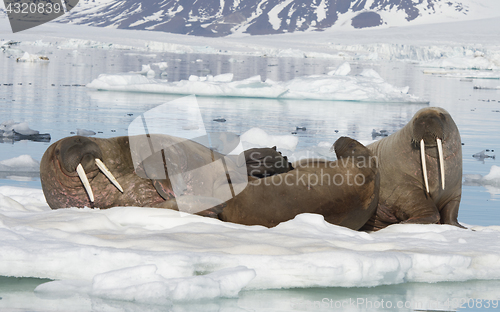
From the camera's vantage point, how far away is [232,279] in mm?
2680

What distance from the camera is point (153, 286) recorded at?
8.41 feet

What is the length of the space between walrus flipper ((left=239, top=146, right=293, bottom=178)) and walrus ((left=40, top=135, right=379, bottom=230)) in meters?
0.01

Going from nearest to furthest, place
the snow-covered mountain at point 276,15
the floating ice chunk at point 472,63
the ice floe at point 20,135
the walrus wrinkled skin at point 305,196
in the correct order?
the walrus wrinkled skin at point 305,196 < the ice floe at point 20,135 < the floating ice chunk at point 472,63 < the snow-covered mountain at point 276,15

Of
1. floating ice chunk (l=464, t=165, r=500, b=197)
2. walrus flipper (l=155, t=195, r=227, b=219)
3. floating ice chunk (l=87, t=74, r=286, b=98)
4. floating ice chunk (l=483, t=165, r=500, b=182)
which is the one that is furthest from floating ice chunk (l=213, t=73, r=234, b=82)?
walrus flipper (l=155, t=195, r=227, b=219)

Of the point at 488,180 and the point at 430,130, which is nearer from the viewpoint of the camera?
the point at 430,130

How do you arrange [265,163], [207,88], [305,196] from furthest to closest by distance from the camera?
[207,88] → [265,163] → [305,196]

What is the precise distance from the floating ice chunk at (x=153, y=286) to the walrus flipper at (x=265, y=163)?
1494mm

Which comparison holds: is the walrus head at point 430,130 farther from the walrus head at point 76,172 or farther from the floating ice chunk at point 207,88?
the floating ice chunk at point 207,88

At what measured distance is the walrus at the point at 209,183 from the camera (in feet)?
12.7

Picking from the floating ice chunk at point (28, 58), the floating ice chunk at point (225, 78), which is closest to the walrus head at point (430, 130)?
the floating ice chunk at point (225, 78)

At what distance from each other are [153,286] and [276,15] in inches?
6958

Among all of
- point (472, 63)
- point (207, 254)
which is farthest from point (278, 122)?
point (472, 63)

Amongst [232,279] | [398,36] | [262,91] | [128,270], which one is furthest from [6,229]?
[398,36]

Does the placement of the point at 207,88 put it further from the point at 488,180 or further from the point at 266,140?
the point at 488,180
